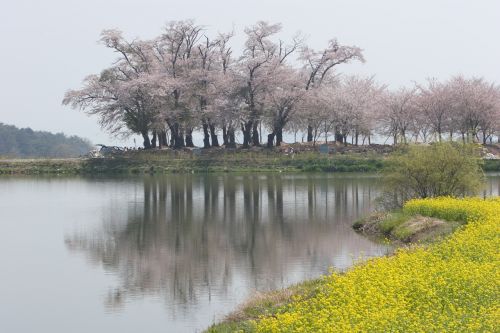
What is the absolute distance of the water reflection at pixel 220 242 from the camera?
19.2m

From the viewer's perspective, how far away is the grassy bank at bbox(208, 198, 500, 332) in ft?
33.1

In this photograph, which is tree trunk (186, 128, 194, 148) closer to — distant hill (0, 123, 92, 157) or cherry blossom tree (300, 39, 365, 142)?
cherry blossom tree (300, 39, 365, 142)

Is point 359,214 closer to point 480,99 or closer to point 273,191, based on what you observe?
point 273,191

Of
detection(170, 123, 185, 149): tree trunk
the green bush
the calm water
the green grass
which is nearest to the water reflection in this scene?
the calm water

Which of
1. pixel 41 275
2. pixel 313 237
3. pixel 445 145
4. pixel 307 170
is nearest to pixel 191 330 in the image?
pixel 41 275

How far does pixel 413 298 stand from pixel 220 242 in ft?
49.8

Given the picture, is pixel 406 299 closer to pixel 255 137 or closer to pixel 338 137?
pixel 255 137

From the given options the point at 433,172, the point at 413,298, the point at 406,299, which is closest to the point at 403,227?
the point at 433,172

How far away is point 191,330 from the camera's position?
51.1ft

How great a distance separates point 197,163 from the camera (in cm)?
6594

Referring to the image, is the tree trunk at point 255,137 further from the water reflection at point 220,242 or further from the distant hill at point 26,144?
the distant hill at point 26,144

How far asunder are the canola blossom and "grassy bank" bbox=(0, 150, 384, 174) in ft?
155

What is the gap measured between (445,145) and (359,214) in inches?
219

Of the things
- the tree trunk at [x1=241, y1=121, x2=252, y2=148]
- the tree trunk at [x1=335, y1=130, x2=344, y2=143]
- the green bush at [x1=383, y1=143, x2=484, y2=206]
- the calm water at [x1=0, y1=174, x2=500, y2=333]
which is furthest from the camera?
the tree trunk at [x1=335, y1=130, x2=344, y2=143]
